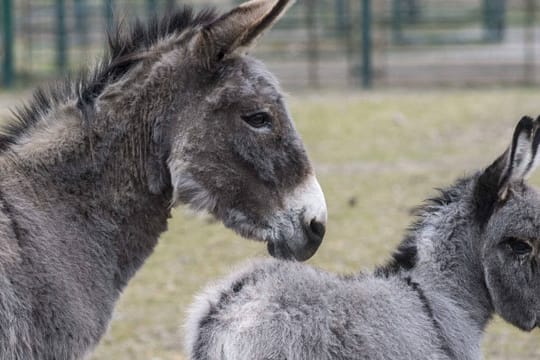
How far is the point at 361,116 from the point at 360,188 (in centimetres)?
456

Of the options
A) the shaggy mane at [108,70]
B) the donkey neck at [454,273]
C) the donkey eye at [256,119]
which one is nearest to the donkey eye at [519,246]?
the donkey neck at [454,273]

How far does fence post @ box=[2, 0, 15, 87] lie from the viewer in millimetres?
19625

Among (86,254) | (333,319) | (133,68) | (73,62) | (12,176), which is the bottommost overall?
(73,62)

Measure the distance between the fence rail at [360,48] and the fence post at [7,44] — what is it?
2cm

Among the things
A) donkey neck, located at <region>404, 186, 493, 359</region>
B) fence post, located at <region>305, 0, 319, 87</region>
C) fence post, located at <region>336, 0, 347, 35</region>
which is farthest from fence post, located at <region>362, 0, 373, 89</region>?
donkey neck, located at <region>404, 186, 493, 359</region>

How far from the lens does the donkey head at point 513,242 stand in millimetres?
4602

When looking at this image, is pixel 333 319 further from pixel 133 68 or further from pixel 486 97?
pixel 486 97

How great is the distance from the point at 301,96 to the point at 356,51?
381 cm

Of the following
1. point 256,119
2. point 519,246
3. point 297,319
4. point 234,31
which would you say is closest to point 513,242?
point 519,246

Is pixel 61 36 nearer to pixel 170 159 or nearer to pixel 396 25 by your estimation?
pixel 396 25

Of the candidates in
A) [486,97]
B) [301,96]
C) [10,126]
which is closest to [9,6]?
[301,96]

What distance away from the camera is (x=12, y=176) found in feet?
13.1

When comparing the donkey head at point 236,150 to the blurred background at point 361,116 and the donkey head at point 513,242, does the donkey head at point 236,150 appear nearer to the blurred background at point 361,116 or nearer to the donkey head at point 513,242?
the blurred background at point 361,116

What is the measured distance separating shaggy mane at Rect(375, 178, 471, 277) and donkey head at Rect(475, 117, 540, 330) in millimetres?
228
